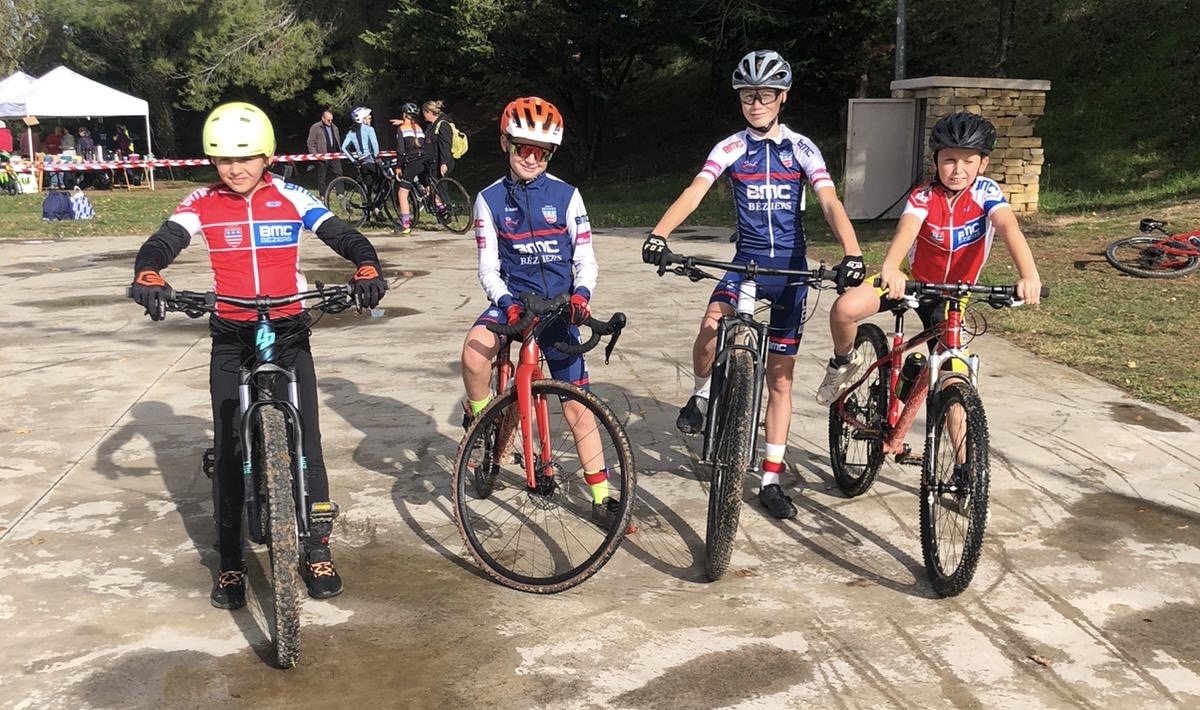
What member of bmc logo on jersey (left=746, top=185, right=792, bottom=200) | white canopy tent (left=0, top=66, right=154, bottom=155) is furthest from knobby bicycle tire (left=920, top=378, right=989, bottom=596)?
white canopy tent (left=0, top=66, right=154, bottom=155)

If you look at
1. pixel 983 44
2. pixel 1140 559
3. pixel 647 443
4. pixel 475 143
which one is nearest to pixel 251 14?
pixel 475 143

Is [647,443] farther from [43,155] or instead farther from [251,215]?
[43,155]

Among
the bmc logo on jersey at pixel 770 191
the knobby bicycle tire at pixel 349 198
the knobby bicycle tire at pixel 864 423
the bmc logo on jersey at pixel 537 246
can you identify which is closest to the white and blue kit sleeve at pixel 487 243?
the bmc logo on jersey at pixel 537 246

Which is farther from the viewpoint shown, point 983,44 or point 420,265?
point 983,44

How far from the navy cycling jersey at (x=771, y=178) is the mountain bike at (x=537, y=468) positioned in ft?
3.34

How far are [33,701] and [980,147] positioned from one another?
13.7 feet

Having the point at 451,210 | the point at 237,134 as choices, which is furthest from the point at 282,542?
the point at 451,210

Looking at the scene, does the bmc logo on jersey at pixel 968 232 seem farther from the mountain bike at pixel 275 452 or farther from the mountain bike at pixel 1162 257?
the mountain bike at pixel 1162 257

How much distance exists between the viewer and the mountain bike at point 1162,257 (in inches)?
443

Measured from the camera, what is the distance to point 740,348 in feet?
14.5

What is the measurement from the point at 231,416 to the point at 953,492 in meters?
2.84

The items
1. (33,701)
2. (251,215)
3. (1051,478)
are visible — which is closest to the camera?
(33,701)

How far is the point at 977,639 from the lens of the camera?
12.7ft

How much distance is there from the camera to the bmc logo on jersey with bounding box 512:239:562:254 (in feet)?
15.4
